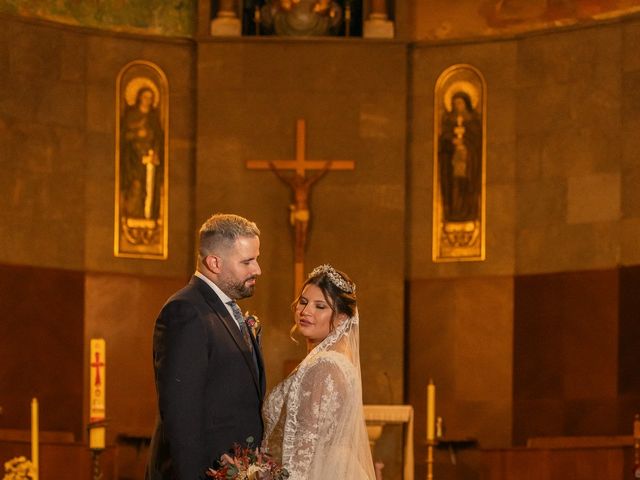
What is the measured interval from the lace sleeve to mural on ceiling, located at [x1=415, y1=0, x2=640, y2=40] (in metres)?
7.14

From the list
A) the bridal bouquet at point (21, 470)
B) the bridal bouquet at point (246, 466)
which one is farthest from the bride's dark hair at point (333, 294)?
the bridal bouquet at point (21, 470)

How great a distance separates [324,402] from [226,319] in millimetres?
510

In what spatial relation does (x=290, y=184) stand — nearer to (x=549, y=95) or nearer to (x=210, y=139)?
(x=210, y=139)

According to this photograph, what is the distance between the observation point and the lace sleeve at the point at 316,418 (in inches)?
197

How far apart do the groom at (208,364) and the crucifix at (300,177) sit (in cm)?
687

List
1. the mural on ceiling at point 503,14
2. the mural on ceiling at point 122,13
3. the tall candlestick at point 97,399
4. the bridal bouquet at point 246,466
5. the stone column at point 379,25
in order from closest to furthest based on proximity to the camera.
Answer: the bridal bouquet at point 246,466 → the tall candlestick at point 97,399 → the mural on ceiling at point 503,14 → the mural on ceiling at point 122,13 → the stone column at point 379,25

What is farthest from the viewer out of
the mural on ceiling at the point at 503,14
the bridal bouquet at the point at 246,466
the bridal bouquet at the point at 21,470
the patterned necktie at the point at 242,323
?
the mural on ceiling at the point at 503,14

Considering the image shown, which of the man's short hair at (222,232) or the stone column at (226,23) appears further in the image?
the stone column at (226,23)

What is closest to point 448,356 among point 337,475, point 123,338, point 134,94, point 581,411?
point 581,411

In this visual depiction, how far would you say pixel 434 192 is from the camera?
12.2m

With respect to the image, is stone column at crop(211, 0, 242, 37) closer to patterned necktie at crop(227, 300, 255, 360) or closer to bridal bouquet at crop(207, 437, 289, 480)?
patterned necktie at crop(227, 300, 255, 360)

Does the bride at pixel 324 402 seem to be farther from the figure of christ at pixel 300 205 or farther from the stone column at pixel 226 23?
the stone column at pixel 226 23

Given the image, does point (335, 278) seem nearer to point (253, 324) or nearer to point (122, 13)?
point (253, 324)

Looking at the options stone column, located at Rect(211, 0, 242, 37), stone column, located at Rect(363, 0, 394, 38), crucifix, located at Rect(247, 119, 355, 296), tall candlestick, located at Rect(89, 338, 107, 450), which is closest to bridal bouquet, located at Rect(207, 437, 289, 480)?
tall candlestick, located at Rect(89, 338, 107, 450)
